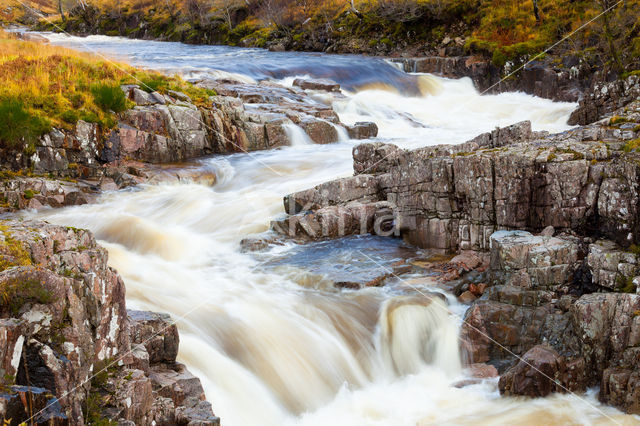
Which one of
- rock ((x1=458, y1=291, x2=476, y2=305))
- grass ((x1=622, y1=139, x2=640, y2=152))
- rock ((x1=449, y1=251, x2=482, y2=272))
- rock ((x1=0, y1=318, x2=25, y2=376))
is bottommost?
rock ((x1=458, y1=291, x2=476, y2=305))

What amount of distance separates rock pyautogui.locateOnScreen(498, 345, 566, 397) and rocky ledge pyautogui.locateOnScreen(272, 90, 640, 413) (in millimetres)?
14

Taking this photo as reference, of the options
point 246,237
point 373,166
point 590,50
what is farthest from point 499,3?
point 246,237

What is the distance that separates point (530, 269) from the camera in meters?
9.68

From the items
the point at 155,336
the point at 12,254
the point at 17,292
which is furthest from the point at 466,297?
the point at 17,292

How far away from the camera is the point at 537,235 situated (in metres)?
10.5

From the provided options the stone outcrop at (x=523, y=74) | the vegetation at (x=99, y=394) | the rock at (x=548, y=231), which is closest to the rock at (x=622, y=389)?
the rock at (x=548, y=231)

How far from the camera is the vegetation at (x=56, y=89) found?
15.7 meters

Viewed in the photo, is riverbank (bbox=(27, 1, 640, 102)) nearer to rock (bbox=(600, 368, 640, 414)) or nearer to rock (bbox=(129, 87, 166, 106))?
rock (bbox=(129, 87, 166, 106))

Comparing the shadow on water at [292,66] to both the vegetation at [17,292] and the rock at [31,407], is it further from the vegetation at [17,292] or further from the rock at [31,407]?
the rock at [31,407]

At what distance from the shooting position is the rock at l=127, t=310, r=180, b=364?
716cm

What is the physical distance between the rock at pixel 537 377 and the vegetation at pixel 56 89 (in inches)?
523

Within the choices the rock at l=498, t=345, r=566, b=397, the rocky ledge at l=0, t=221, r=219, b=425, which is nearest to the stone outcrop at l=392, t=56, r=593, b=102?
the rock at l=498, t=345, r=566, b=397

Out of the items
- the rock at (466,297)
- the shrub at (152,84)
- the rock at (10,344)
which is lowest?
the rock at (466,297)

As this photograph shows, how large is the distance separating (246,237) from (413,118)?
14.1 m
